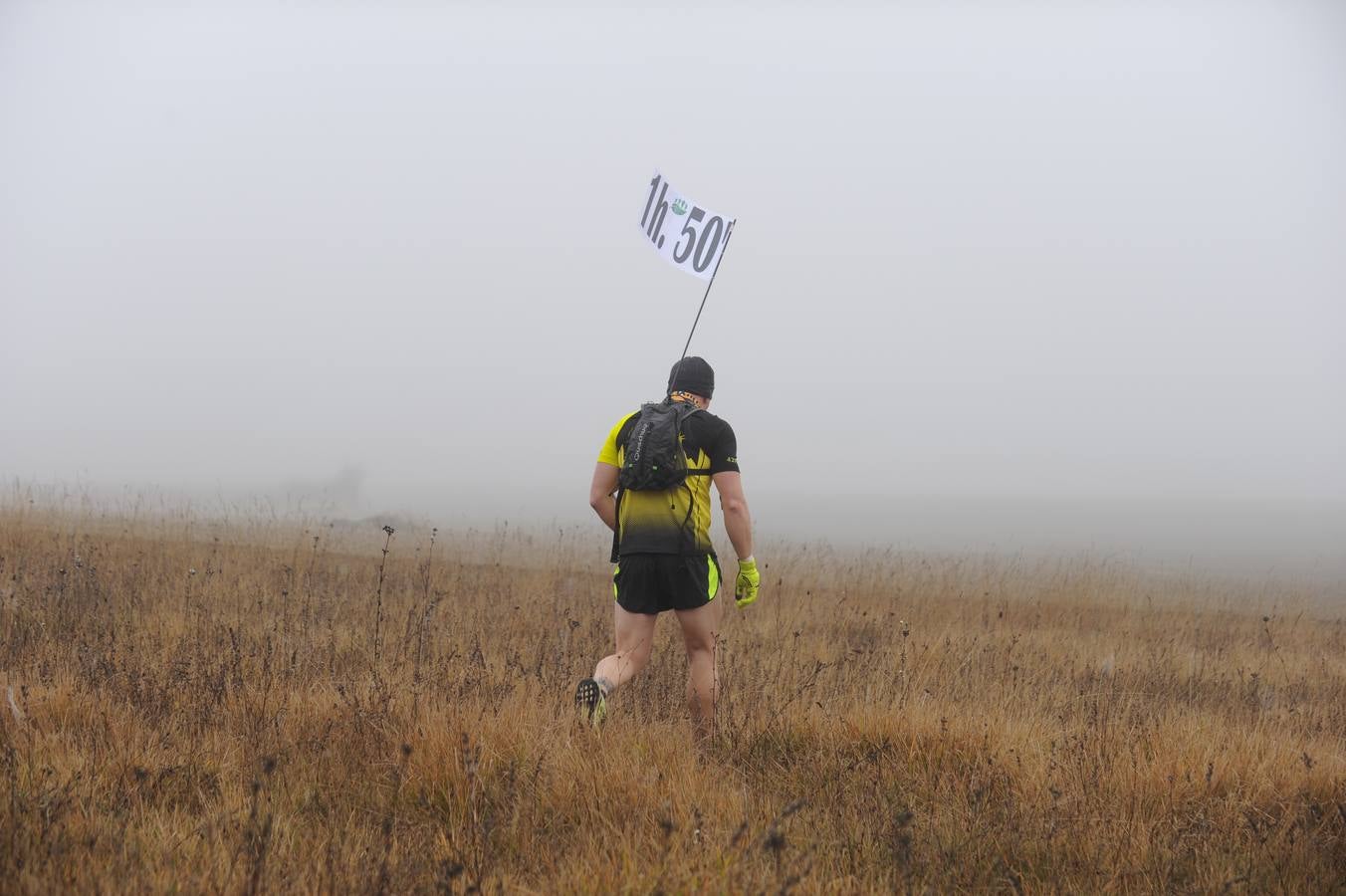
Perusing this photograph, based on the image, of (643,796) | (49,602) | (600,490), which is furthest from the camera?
(49,602)

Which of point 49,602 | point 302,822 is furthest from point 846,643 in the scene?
point 49,602

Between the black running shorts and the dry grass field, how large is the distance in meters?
0.61

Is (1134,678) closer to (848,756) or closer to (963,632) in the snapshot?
(963,632)

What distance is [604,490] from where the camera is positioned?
427 cm

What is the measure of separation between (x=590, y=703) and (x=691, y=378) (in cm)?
171

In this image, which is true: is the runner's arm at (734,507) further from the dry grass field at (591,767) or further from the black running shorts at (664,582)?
the dry grass field at (591,767)

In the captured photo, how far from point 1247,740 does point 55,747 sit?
5781 mm

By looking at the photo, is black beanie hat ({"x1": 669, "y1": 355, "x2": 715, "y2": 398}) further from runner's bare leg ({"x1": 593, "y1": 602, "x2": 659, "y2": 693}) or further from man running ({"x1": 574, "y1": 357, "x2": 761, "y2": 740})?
runner's bare leg ({"x1": 593, "y1": 602, "x2": 659, "y2": 693})

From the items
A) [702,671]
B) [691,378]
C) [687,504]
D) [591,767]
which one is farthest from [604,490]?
[591,767]

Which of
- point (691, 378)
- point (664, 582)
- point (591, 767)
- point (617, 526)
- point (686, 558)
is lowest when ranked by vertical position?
point (591, 767)

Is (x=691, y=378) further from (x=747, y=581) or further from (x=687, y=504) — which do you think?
(x=747, y=581)

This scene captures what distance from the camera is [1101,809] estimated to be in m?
3.44

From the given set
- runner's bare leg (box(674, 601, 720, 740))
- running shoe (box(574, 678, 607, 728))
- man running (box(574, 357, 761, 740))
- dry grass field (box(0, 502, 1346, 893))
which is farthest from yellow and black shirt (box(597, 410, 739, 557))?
dry grass field (box(0, 502, 1346, 893))

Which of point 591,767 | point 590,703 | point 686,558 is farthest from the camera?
point 686,558
